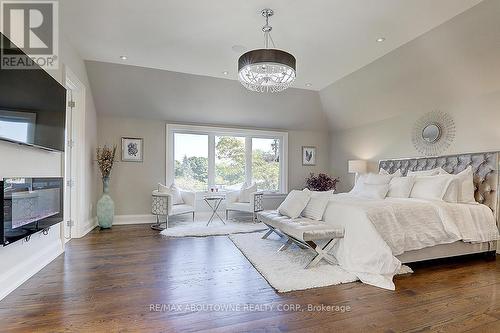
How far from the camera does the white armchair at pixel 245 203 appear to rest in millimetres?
5711

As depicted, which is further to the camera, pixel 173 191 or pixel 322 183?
pixel 322 183

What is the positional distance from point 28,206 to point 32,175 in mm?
386

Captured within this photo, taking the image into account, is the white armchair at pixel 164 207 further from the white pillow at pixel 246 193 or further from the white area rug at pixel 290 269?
the white area rug at pixel 290 269

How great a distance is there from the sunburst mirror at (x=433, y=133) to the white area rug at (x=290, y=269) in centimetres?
256

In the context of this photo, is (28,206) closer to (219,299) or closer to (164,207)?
(219,299)

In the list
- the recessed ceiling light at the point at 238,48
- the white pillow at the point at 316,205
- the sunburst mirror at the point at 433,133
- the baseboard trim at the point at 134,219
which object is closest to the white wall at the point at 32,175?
→ the baseboard trim at the point at 134,219

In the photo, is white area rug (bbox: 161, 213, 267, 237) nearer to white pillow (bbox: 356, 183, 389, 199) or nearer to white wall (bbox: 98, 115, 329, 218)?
white wall (bbox: 98, 115, 329, 218)

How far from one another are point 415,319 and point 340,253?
1097 millimetres

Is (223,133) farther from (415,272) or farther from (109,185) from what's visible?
(415,272)

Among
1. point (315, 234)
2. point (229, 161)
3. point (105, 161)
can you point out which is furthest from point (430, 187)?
point (105, 161)

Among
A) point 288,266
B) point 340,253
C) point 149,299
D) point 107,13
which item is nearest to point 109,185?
point 107,13

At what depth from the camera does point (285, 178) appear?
7004 millimetres

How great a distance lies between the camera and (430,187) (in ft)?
12.2

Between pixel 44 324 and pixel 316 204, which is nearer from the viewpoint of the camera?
pixel 44 324
